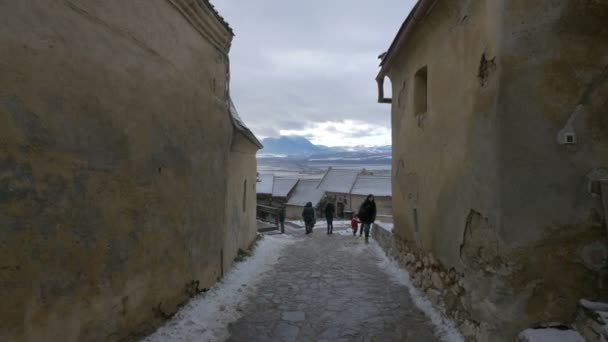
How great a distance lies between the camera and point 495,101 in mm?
3662

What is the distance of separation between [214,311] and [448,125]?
395 cm

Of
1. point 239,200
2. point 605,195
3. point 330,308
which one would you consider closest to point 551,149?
point 605,195

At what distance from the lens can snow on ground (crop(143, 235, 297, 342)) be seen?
443 centimetres

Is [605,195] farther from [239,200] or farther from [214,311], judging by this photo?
[239,200]

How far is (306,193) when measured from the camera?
40656 mm

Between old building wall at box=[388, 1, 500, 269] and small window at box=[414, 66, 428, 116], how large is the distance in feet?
0.05

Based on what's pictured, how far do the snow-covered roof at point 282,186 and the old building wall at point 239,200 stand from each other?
29.9 m

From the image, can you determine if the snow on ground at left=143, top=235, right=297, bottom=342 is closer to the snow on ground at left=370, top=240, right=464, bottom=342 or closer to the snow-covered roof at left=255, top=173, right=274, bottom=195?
the snow on ground at left=370, top=240, right=464, bottom=342

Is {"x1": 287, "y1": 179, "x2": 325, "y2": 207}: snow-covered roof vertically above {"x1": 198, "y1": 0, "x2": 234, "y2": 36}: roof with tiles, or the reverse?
{"x1": 198, "y1": 0, "x2": 234, "y2": 36}: roof with tiles

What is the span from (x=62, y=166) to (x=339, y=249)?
27.6ft

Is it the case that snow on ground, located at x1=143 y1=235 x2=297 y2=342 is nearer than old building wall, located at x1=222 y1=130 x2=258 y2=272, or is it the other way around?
snow on ground, located at x1=143 y1=235 x2=297 y2=342

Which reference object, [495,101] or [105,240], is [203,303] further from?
[495,101]

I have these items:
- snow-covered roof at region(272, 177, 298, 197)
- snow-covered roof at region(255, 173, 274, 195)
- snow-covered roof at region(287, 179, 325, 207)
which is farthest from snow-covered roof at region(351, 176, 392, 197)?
snow-covered roof at region(255, 173, 274, 195)

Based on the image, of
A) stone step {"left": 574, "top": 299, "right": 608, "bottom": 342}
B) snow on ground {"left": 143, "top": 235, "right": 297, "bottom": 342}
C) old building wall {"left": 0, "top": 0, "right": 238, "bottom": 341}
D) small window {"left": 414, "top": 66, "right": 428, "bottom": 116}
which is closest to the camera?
old building wall {"left": 0, "top": 0, "right": 238, "bottom": 341}
